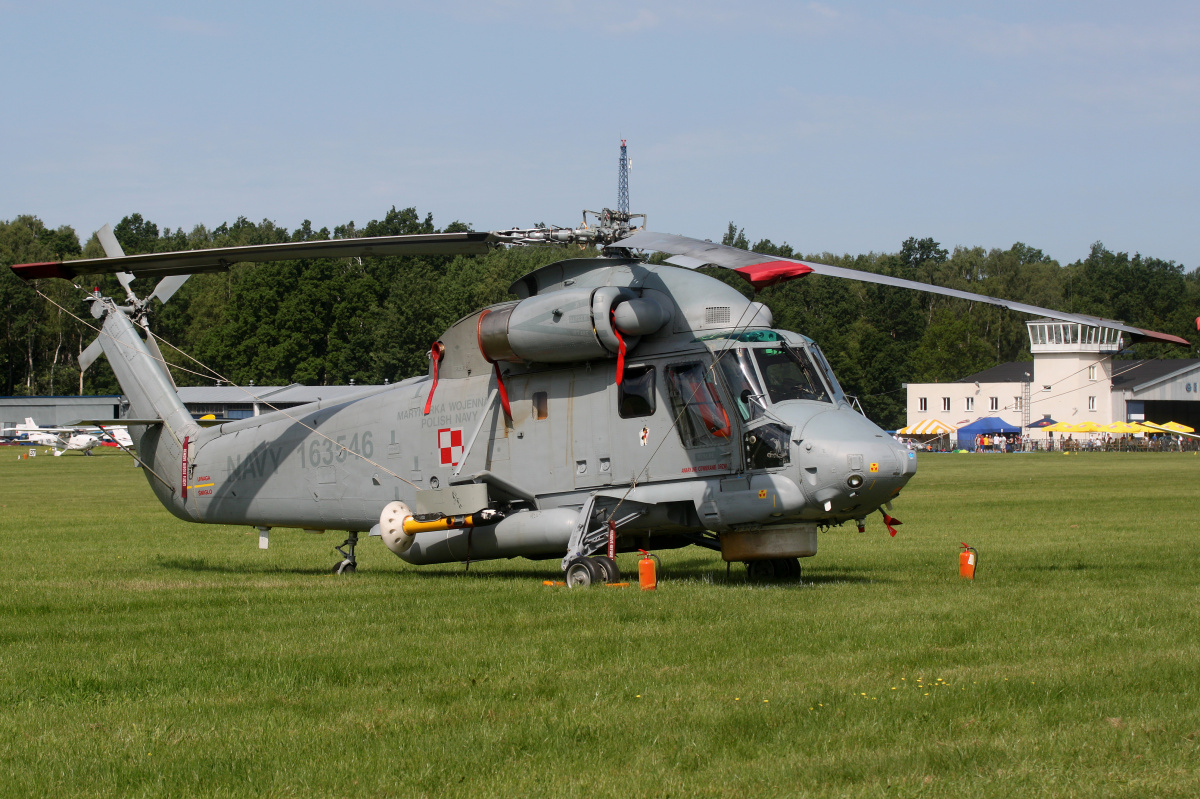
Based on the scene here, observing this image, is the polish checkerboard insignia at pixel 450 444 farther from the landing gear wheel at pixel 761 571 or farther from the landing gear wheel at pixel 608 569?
the landing gear wheel at pixel 761 571

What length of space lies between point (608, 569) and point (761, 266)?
14.7 ft

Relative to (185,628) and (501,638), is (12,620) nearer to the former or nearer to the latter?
(185,628)

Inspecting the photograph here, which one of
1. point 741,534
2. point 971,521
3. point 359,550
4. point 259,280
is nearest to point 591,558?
point 741,534

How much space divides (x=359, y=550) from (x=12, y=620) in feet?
34.2

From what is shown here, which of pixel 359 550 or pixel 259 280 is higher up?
pixel 259 280

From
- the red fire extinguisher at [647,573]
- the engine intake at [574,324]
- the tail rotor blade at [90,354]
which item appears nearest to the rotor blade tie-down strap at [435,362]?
the engine intake at [574,324]

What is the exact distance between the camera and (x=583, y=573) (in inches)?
535

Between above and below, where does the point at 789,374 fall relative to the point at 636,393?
above

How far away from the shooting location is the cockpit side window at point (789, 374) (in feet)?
44.5

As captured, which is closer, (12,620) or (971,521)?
(12,620)

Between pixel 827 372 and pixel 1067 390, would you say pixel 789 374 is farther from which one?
pixel 1067 390

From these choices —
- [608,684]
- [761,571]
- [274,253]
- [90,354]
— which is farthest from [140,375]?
[608,684]

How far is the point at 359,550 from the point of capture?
72.6ft

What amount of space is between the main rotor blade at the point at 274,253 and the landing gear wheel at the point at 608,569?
147 inches
